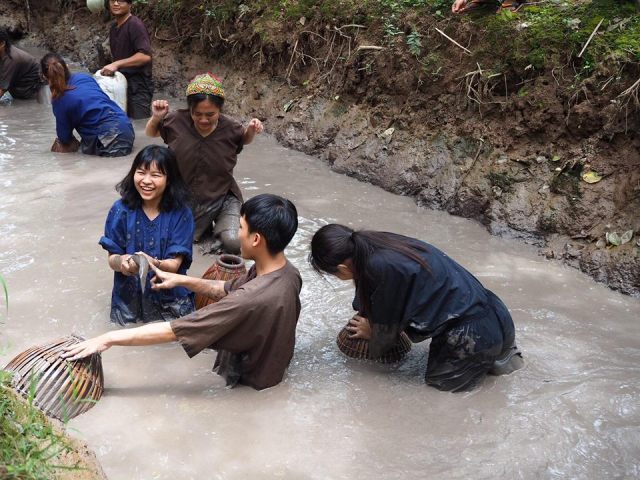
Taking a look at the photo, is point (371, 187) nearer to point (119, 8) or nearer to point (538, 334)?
point (538, 334)

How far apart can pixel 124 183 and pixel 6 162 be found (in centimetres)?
369

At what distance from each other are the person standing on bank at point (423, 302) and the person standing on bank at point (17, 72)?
751 centimetres

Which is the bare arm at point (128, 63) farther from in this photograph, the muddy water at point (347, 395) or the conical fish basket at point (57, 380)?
the conical fish basket at point (57, 380)

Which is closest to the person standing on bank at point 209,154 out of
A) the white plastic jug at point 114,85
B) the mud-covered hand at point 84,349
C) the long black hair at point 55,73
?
the mud-covered hand at point 84,349

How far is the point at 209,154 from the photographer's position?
5.07 meters

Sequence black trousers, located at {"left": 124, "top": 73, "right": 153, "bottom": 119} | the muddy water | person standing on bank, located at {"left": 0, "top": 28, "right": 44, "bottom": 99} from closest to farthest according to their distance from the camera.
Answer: the muddy water, black trousers, located at {"left": 124, "top": 73, "right": 153, "bottom": 119}, person standing on bank, located at {"left": 0, "top": 28, "right": 44, "bottom": 99}

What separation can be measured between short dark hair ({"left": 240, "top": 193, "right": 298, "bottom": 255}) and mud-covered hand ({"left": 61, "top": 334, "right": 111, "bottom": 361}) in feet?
2.96

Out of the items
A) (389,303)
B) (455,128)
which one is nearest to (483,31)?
(455,128)

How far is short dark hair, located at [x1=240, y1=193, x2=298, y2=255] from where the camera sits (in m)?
3.29

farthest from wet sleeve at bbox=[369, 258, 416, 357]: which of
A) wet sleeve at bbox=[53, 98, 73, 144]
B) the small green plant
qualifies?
wet sleeve at bbox=[53, 98, 73, 144]

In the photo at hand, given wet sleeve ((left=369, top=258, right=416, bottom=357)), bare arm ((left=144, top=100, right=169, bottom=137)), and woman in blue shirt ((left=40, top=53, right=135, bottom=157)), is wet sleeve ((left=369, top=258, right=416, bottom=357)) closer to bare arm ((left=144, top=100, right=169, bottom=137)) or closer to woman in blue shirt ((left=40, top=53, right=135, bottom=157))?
bare arm ((left=144, top=100, right=169, bottom=137))

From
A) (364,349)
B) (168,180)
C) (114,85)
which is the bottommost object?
(364,349)

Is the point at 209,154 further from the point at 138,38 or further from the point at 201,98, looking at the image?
the point at 138,38

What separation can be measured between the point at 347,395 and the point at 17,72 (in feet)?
26.1
